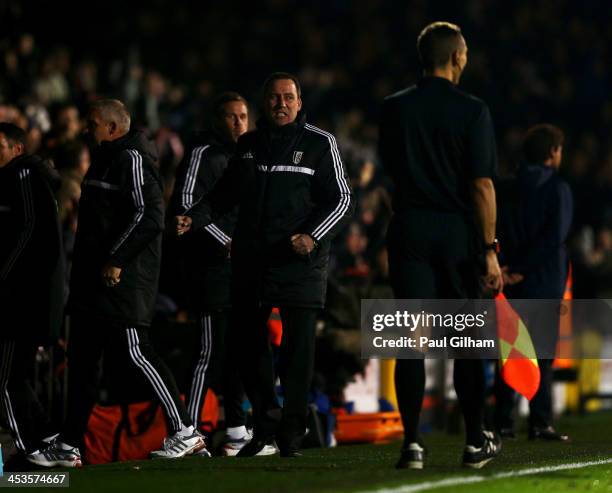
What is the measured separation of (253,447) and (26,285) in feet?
4.72

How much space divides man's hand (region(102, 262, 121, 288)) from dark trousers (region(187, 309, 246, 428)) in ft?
2.83

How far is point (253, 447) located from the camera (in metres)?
7.79

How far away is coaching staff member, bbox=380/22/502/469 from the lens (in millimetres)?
6492

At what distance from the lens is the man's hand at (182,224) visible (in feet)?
25.9

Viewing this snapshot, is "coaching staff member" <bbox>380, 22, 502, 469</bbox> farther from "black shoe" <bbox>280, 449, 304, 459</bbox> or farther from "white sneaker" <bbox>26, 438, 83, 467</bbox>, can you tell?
"white sneaker" <bbox>26, 438, 83, 467</bbox>

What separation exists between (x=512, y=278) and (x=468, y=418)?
311 cm

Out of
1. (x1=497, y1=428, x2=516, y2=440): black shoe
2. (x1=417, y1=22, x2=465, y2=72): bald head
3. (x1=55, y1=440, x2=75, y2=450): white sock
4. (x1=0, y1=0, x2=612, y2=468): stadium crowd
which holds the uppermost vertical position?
(x1=0, y1=0, x2=612, y2=468): stadium crowd

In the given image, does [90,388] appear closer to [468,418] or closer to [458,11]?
[468,418]

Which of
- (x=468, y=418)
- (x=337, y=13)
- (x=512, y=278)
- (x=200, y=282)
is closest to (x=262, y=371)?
(x=200, y=282)

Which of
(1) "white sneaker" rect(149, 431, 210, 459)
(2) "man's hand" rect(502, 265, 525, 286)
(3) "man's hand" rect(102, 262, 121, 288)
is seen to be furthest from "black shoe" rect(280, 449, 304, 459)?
(2) "man's hand" rect(502, 265, 525, 286)

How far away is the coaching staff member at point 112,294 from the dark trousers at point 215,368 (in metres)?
0.58

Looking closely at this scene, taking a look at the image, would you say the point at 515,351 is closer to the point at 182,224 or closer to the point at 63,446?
the point at 182,224

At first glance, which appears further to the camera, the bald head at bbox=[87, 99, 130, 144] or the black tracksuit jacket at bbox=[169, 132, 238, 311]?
the black tracksuit jacket at bbox=[169, 132, 238, 311]

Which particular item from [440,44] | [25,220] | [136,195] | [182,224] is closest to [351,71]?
[182,224]
